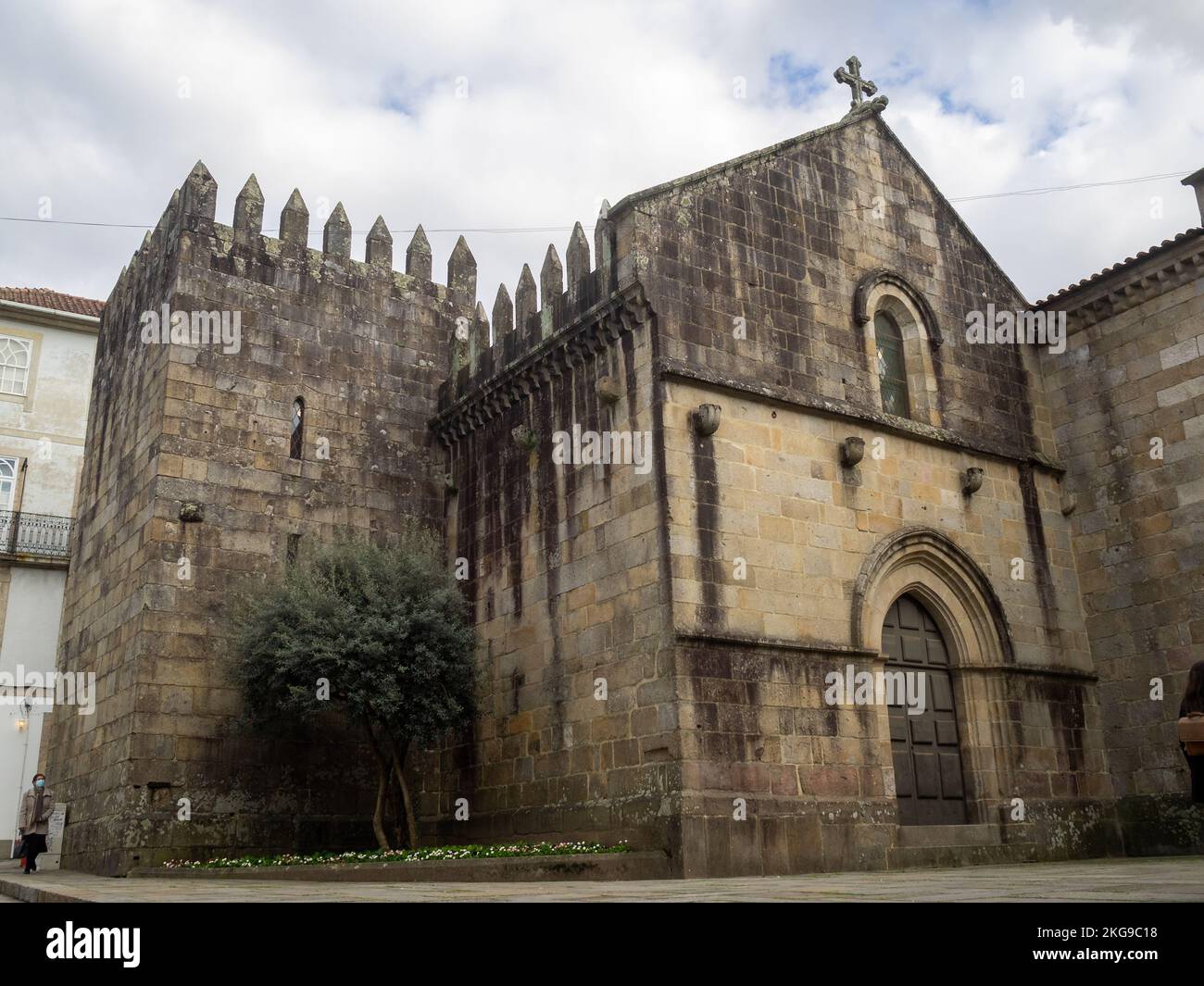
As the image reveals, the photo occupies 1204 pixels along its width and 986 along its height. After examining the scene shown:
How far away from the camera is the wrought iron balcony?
2962cm

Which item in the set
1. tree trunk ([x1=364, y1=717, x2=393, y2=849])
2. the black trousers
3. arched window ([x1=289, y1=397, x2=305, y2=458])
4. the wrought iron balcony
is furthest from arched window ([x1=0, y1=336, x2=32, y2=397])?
tree trunk ([x1=364, y1=717, x2=393, y2=849])

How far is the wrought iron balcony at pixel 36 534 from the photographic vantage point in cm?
2962

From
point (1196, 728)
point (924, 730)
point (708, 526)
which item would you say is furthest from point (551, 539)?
point (1196, 728)

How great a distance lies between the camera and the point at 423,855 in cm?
1327

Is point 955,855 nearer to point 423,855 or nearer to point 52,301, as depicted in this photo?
point 423,855

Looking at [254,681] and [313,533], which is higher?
[313,533]

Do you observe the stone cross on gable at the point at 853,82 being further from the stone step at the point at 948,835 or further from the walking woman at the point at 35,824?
the walking woman at the point at 35,824

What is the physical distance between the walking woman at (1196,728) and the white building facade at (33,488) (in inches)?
1096

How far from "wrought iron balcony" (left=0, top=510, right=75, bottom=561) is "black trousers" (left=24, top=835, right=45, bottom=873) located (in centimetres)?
1458

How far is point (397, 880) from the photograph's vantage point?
12414 millimetres

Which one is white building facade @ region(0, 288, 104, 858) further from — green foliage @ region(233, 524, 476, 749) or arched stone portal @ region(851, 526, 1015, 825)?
arched stone portal @ region(851, 526, 1015, 825)

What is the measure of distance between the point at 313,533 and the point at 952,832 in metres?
9.99
